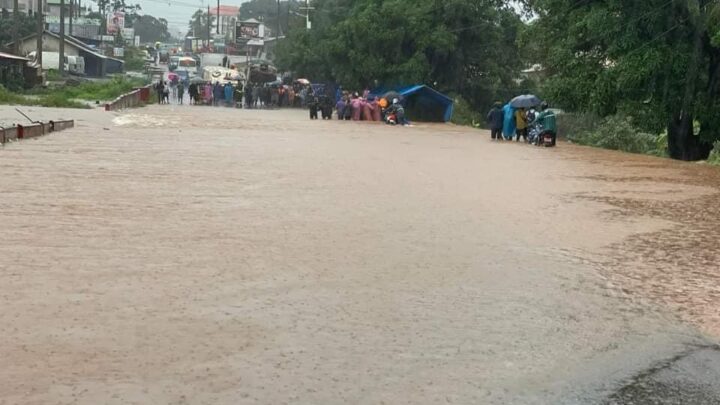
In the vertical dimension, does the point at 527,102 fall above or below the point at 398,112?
above

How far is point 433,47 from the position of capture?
1630 inches

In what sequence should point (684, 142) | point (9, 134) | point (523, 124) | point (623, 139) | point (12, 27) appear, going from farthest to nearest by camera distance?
point (12, 27) → point (623, 139) → point (523, 124) → point (684, 142) → point (9, 134)

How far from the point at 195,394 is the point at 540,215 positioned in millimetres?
7226

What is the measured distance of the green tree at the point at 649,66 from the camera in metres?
20.8

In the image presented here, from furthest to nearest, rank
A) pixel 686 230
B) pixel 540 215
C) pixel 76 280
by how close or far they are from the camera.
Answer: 1. pixel 540 215
2. pixel 686 230
3. pixel 76 280

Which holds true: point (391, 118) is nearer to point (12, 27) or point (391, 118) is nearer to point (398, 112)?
point (398, 112)

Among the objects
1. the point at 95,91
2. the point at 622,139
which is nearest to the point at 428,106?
the point at 622,139

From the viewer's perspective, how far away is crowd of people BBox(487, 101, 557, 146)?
2397 centimetres

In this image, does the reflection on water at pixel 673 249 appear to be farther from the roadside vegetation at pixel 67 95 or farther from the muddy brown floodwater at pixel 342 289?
the roadside vegetation at pixel 67 95

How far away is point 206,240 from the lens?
8.23 meters

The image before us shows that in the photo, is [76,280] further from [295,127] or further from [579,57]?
[295,127]

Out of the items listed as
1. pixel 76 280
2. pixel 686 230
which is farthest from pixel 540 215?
pixel 76 280

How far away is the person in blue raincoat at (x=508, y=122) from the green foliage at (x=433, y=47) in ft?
47.3

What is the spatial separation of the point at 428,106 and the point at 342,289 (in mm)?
33457
